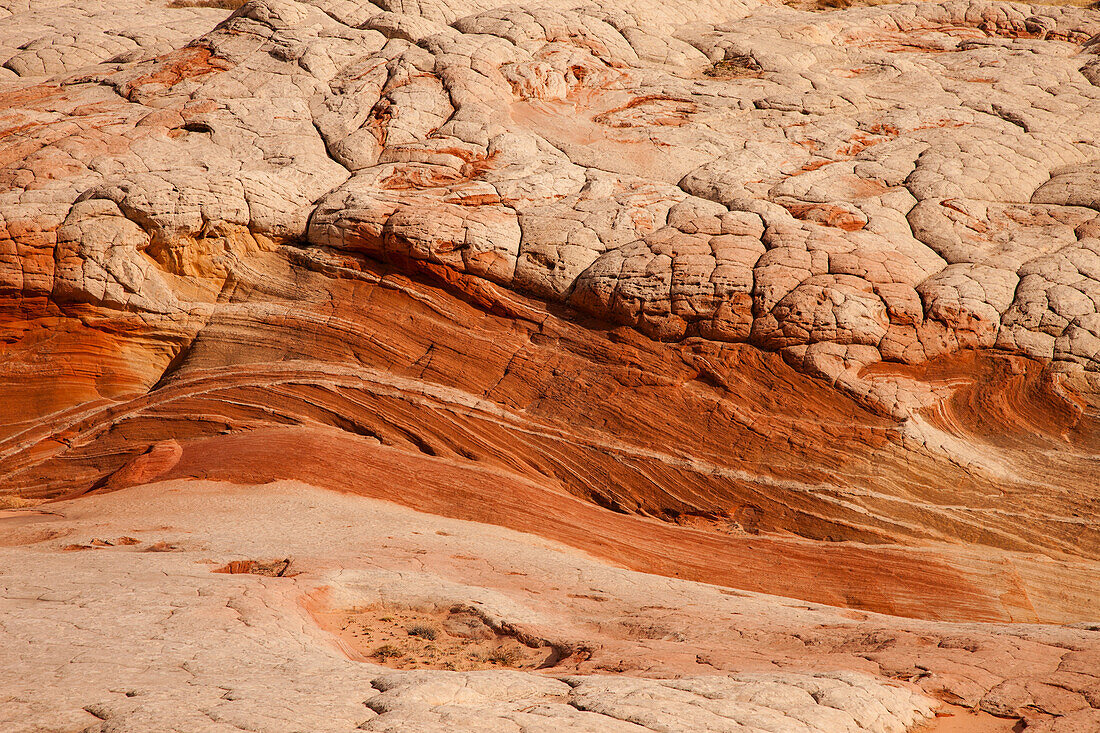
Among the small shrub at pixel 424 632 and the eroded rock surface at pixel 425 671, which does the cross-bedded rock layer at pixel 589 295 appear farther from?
the small shrub at pixel 424 632

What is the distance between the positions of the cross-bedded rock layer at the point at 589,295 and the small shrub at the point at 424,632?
120 inches

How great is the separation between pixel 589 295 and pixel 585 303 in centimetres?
14

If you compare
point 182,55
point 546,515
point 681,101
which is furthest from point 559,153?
point 182,55

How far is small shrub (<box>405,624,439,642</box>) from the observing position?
610cm

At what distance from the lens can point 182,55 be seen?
13852 mm

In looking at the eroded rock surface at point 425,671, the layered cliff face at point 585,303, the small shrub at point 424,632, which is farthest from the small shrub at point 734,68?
the small shrub at point 424,632

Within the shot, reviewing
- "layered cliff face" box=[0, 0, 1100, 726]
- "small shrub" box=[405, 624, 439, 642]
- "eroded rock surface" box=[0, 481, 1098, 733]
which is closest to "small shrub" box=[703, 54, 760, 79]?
"layered cliff face" box=[0, 0, 1100, 726]

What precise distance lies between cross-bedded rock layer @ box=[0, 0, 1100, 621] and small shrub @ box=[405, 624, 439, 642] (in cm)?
306

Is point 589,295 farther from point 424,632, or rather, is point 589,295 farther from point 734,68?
point 734,68

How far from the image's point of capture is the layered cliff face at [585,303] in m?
9.10

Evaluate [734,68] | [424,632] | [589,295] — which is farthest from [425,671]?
[734,68]

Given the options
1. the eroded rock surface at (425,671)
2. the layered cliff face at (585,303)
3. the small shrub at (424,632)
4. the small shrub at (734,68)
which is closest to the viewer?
the eroded rock surface at (425,671)

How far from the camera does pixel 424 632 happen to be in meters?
6.12

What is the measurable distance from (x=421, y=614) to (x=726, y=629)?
8.37 feet
